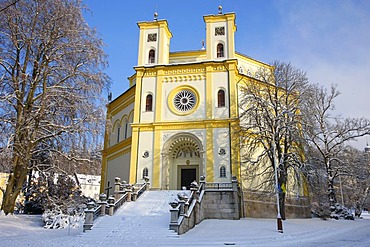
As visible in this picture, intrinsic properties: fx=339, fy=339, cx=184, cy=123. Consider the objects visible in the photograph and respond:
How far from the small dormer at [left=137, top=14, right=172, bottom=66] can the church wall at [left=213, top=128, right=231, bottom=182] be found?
8.21 m

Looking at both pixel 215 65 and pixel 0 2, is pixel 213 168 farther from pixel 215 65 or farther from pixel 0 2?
pixel 0 2

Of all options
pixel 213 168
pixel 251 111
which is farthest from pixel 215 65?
pixel 213 168

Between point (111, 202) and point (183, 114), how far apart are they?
10579 mm

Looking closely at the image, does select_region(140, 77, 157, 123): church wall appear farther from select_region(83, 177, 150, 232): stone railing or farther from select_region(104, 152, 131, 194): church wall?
select_region(83, 177, 150, 232): stone railing

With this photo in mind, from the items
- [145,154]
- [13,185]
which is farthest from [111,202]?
[145,154]

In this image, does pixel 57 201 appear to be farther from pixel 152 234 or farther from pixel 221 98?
pixel 221 98

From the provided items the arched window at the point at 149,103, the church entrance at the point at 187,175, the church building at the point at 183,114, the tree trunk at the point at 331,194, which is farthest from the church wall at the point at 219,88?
the tree trunk at the point at 331,194

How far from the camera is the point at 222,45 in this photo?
28.8 metres

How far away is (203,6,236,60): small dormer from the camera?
28344mm

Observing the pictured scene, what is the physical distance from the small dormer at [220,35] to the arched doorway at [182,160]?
24.0ft

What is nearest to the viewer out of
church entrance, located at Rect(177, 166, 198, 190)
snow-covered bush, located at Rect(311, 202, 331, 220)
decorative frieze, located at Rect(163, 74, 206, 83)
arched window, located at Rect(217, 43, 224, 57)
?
snow-covered bush, located at Rect(311, 202, 331, 220)

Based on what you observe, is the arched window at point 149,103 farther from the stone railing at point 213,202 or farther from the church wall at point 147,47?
the stone railing at point 213,202

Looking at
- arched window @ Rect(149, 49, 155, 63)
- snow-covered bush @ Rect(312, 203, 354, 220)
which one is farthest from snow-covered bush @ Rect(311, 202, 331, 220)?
arched window @ Rect(149, 49, 155, 63)

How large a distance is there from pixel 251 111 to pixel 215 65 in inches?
228
